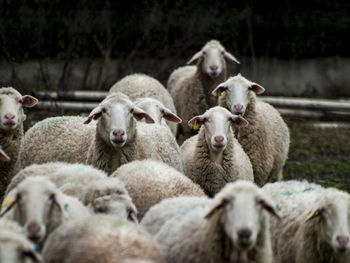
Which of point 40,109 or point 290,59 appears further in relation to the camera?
point 290,59

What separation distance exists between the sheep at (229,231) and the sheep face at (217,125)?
1994 mm

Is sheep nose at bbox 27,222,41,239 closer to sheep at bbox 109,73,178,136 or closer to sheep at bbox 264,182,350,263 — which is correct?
sheep at bbox 264,182,350,263

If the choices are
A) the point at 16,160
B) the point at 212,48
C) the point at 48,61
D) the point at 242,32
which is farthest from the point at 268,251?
the point at 242,32

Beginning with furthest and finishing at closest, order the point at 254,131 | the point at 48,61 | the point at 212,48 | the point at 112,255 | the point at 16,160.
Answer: the point at 48,61, the point at 212,48, the point at 254,131, the point at 16,160, the point at 112,255

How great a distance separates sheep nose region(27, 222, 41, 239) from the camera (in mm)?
3879

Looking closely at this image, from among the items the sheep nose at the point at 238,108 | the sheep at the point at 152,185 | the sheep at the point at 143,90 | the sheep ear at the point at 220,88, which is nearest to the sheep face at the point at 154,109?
the sheep ear at the point at 220,88

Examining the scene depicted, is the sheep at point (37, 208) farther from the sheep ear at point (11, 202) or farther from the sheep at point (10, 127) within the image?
the sheep at point (10, 127)

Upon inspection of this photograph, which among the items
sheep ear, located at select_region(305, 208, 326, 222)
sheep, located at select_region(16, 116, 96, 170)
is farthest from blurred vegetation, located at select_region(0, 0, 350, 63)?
sheep ear, located at select_region(305, 208, 326, 222)

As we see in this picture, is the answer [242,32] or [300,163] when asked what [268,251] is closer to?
[300,163]

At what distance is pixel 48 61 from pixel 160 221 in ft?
30.5

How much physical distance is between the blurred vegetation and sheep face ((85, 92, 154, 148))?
5.99 meters

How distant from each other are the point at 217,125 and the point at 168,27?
825cm

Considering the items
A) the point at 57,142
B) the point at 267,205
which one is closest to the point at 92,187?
the point at 267,205

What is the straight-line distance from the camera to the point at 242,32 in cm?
1509
